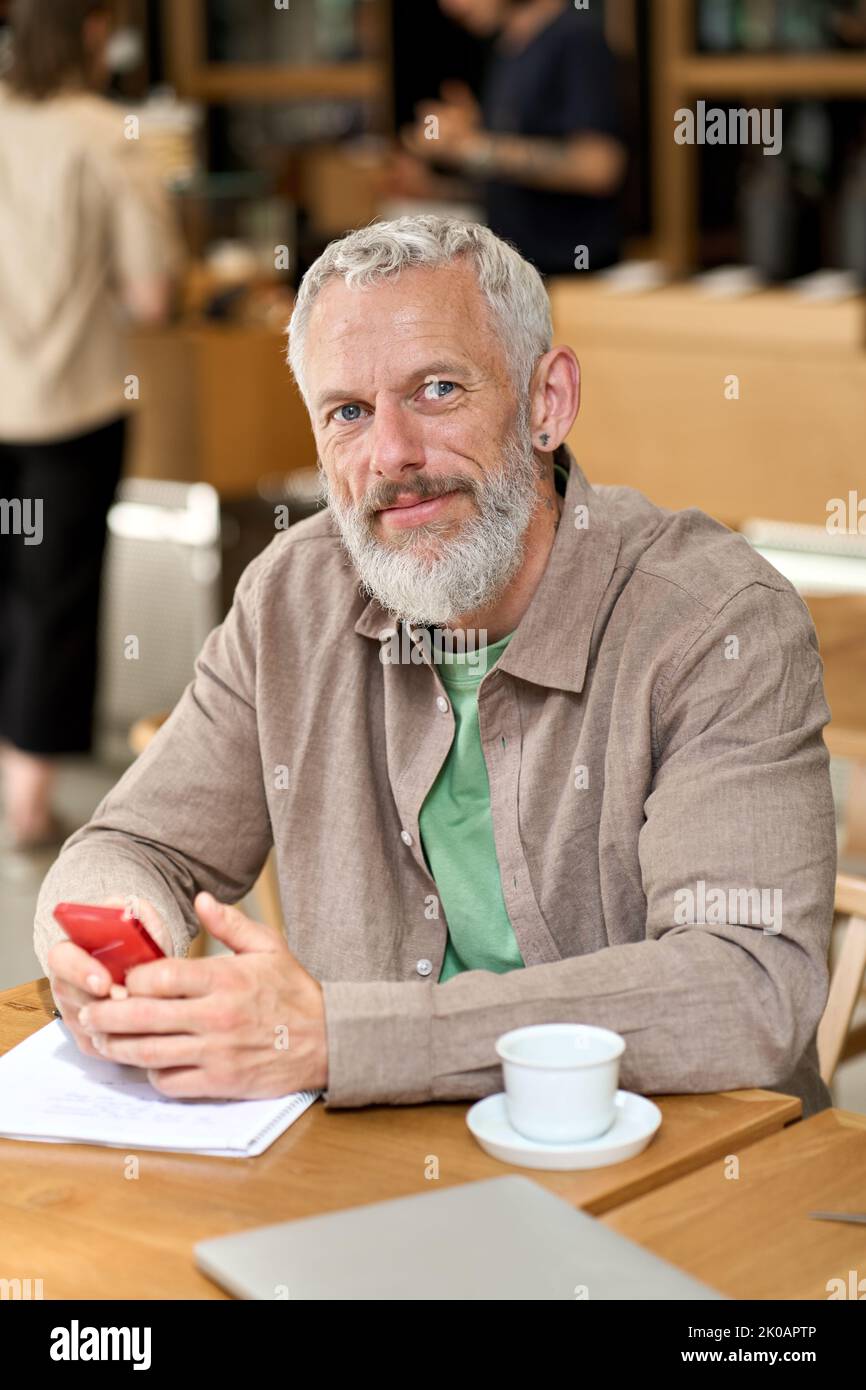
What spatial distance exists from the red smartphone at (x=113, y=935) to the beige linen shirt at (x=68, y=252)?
2782mm

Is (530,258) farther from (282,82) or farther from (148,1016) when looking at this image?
(148,1016)

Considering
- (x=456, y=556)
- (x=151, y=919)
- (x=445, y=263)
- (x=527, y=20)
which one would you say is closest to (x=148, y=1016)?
(x=151, y=919)

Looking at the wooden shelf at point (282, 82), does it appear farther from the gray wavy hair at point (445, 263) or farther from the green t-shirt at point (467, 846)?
the green t-shirt at point (467, 846)

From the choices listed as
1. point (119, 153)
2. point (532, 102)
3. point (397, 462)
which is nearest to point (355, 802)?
point (397, 462)

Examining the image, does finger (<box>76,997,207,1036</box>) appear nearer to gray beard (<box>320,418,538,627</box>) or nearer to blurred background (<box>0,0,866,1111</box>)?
gray beard (<box>320,418,538,627</box>)

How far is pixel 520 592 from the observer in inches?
68.4

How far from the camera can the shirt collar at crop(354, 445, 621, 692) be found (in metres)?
1.62

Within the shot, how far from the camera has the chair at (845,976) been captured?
6.13ft

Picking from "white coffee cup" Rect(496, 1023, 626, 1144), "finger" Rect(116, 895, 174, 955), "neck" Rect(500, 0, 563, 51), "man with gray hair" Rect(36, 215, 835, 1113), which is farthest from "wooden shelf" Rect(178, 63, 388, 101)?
"white coffee cup" Rect(496, 1023, 626, 1144)

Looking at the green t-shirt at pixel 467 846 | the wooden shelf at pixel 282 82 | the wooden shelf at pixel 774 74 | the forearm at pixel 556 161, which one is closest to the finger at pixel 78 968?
the green t-shirt at pixel 467 846

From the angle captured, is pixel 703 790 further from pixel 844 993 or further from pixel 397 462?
pixel 844 993

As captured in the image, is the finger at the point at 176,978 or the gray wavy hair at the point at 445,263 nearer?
the finger at the point at 176,978

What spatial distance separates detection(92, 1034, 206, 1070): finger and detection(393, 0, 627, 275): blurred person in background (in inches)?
131

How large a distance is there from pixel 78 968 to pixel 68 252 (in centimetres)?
282
